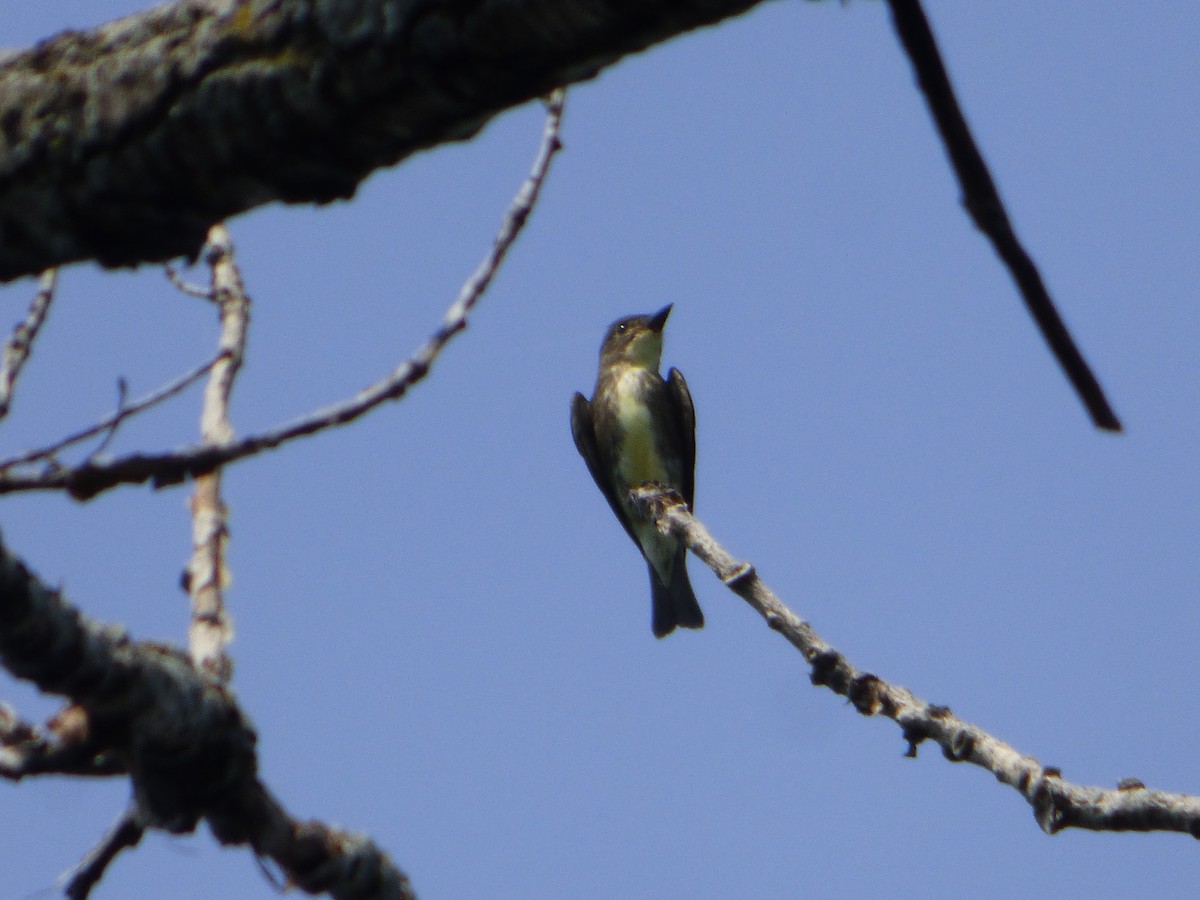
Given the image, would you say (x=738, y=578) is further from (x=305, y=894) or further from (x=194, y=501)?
(x=305, y=894)

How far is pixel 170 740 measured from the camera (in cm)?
190

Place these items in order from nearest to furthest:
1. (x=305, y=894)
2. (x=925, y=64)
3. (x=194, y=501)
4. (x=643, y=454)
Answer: (x=925, y=64)
(x=305, y=894)
(x=194, y=501)
(x=643, y=454)

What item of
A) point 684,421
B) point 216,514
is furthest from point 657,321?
point 216,514

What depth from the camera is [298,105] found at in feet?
4.25

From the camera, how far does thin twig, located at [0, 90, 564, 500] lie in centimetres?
136

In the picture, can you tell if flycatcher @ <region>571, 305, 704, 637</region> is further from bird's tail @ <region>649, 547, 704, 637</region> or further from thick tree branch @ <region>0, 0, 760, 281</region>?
thick tree branch @ <region>0, 0, 760, 281</region>

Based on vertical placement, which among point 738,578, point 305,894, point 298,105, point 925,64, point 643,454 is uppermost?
point 643,454

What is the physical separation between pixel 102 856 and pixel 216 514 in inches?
33.3

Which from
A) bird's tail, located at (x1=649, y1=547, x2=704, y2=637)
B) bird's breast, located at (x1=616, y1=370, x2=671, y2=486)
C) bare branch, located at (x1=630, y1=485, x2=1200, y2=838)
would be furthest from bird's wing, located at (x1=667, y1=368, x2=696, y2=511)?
bare branch, located at (x1=630, y1=485, x2=1200, y2=838)

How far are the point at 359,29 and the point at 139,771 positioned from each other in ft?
3.57

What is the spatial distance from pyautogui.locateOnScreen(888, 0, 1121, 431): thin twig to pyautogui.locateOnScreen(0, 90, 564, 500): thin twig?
2.74ft

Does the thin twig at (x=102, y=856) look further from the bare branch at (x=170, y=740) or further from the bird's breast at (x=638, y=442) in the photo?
the bird's breast at (x=638, y=442)

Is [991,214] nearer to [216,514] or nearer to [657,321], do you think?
[216,514]

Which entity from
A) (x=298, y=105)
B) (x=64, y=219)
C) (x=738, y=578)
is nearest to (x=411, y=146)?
(x=298, y=105)
